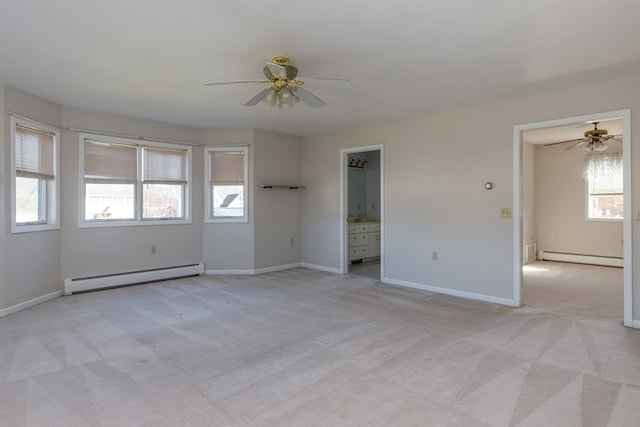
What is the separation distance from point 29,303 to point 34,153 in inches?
70.1

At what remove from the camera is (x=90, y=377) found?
2582 mm

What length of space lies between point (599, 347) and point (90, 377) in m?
4.03

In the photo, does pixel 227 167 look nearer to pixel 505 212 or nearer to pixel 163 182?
pixel 163 182

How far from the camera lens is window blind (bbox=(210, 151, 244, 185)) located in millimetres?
6250

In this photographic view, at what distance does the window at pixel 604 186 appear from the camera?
7.14 m

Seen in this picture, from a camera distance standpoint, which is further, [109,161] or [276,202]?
[276,202]

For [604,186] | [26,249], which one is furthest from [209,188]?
[604,186]

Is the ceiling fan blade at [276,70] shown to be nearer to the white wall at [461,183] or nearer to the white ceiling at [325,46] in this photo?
the white ceiling at [325,46]

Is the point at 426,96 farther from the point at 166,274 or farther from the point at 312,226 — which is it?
the point at 166,274

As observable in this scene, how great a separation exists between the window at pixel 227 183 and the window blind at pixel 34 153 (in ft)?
7.18

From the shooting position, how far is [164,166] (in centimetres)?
582

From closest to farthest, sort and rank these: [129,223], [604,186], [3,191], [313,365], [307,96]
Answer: [313,365] < [307,96] < [3,191] < [129,223] < [604,186]

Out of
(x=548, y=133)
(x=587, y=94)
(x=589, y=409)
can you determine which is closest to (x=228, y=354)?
(x=589, y=409)

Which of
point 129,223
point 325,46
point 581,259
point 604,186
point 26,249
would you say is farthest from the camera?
point 581,259
